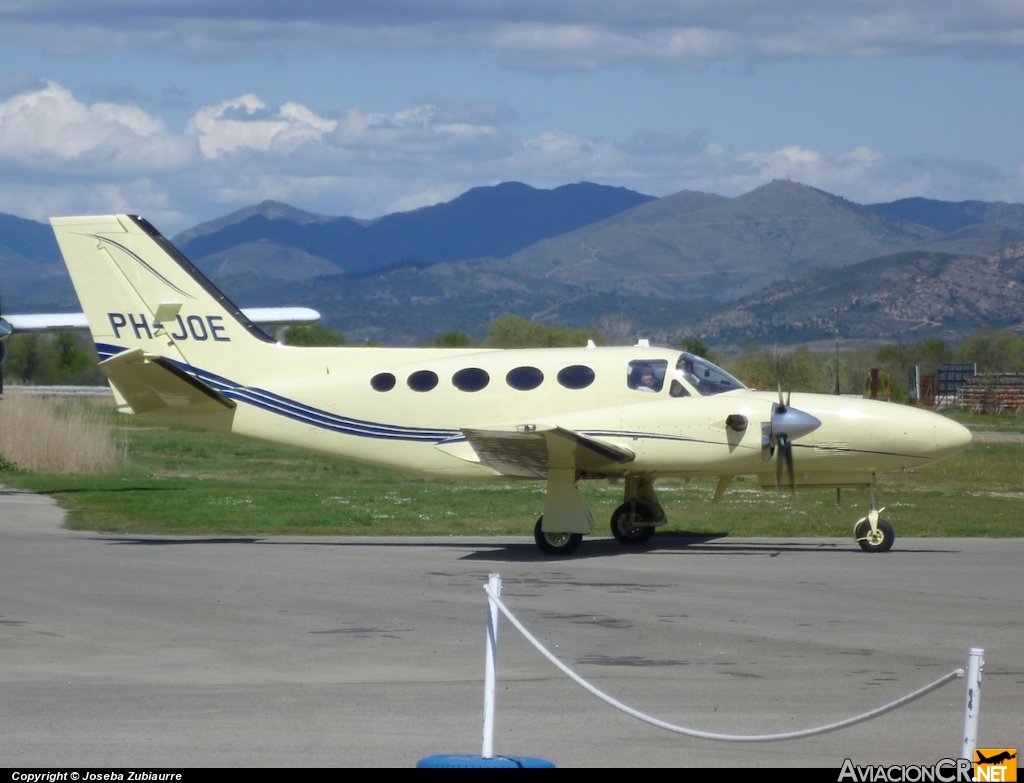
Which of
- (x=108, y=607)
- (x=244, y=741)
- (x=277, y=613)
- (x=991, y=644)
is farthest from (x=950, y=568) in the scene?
(x=244, y=741)

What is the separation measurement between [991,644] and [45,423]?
32.1 meters

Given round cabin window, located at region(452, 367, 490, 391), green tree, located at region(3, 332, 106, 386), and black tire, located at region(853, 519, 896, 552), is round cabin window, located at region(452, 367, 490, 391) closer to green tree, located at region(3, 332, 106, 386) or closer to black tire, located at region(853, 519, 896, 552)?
black tire, located at region(853, 519, 896, 552)

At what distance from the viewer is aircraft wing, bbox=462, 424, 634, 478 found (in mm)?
18047

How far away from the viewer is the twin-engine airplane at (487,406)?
61.5 feet

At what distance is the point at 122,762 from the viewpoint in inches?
299

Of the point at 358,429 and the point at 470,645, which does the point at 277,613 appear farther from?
the point at 358,429

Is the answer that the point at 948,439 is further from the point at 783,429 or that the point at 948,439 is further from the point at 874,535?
the point at 783,429

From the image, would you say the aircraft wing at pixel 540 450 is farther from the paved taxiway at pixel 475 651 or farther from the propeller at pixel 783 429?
the propeller at pixel 783 429

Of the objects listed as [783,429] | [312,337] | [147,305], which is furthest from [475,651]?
[312,337]

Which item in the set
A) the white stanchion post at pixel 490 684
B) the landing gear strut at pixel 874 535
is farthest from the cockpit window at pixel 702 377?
the white stanchion post at pixel 490 684

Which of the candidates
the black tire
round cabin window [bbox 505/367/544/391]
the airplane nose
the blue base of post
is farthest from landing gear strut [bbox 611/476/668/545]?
the blue base of post

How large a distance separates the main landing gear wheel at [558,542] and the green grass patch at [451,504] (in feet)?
11.7

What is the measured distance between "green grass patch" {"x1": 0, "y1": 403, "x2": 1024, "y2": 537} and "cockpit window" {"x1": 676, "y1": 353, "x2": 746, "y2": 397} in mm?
3798

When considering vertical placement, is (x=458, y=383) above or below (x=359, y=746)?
above
